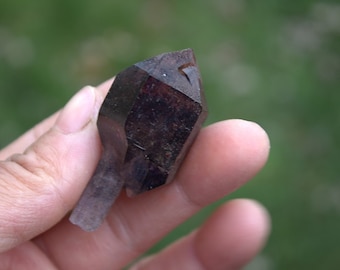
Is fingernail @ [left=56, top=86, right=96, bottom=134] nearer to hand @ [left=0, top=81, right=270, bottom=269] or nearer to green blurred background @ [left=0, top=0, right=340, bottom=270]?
hand @ [left=0, top=81, right=270, bottom=269]

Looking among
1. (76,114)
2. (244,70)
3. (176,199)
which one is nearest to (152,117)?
(76,114)

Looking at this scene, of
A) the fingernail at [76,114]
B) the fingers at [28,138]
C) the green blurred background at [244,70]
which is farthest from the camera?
the green blurred background at [244,70]

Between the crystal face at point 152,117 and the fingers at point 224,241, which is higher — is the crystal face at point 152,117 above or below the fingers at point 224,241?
above

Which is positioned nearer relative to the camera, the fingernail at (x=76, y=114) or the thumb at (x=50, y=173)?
the thumb at (x=50, y=173)

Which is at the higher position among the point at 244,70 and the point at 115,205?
the point at 244,70

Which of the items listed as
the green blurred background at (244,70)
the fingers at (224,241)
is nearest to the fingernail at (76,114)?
the fingers at (224,241)

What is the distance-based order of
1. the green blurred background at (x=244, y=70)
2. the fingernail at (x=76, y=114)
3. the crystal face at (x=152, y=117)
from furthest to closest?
the green blurred background at (x=244, y=70) → the fingernail at (x=76, y=114) → the crystal face at (x=152, y=117)

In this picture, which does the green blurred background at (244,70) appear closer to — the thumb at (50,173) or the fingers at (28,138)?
the fingers at (28,138)

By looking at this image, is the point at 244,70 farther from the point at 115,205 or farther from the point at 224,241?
the point at 115,205
